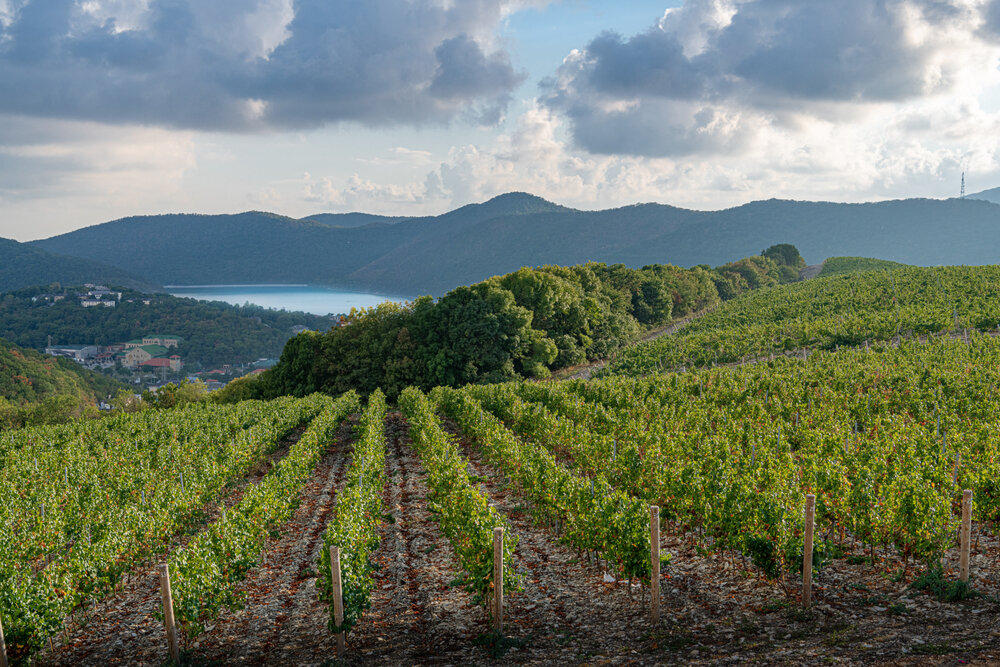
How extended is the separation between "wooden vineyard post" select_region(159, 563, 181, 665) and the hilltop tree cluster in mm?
41415

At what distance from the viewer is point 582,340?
5909 centimetres

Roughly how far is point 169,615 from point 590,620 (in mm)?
5627

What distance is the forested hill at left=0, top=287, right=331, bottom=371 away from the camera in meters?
169

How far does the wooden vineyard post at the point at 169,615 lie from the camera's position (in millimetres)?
8078

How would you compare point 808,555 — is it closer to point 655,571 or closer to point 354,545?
point 655,571

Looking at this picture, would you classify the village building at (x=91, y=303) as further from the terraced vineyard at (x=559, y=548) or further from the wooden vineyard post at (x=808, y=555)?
the wooden vineyard post at (x=808, y=555)

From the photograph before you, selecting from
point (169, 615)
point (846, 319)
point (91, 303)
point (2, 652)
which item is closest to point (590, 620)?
point (169, 615)

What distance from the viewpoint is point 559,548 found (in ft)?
39.8

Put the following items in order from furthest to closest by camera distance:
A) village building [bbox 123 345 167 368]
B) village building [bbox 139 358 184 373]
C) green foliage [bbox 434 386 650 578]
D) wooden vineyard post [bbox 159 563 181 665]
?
village building [bbox 123 345 167 368]
village building [bbox 139 358 184 373]
green foliage [bbox 434 386 650 578]
wooden vineyard post [bbox 159 563 181 665]

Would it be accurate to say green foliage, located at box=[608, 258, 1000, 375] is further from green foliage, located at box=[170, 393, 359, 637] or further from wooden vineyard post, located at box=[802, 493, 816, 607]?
wooden vineyard post, located at box=[802, 493, 816, 607]

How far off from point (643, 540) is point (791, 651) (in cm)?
234

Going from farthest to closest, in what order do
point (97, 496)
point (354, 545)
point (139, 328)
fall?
point (139, 328) < point (97, 496) < point (354, 545)

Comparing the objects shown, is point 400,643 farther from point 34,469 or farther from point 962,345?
point 962,345

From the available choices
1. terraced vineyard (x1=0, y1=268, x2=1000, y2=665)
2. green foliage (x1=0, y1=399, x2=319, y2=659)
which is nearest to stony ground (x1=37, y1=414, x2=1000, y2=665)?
terraced vineyard (x1=0, y1=268, x2=1000, y2=665)
